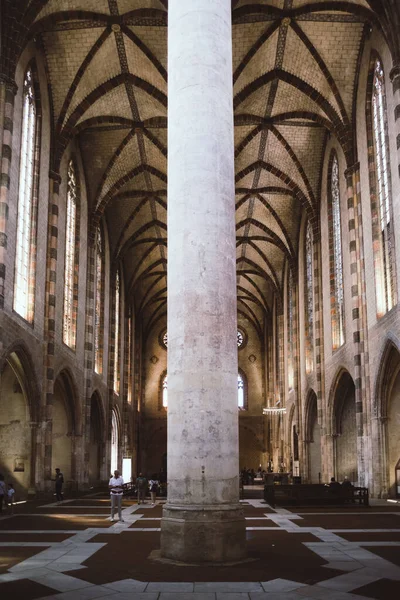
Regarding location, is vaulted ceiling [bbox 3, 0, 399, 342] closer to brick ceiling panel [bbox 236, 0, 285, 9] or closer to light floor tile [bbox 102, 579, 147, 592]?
brick ceiling panel [bbox 236, 0, 285, 9]

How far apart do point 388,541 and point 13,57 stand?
17.2 m

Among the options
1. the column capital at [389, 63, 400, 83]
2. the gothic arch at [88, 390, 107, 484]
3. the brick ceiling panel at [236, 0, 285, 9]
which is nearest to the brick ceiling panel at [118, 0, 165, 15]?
the brick ceiling panel at [236, 0, 285, 9]

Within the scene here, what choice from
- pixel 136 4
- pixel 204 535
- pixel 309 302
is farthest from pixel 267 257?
pixel 204 535

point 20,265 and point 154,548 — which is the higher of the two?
point 20,265

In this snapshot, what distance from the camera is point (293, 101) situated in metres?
28.8

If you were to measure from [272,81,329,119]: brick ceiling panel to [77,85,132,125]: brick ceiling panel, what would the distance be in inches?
256

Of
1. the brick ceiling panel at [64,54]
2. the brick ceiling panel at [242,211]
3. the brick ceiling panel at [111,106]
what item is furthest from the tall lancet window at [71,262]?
A: the brick ceiling panel at [242,211]

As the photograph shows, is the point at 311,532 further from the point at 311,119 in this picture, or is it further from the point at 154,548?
the point at 311,119

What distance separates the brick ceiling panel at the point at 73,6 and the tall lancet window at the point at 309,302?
624 inches

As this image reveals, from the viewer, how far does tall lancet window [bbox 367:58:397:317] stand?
2288 cm

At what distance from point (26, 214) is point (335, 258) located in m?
14.1

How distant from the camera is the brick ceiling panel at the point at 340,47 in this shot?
24.6 m

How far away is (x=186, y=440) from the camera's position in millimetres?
10281

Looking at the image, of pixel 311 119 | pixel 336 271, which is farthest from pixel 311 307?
pixel 311 119
